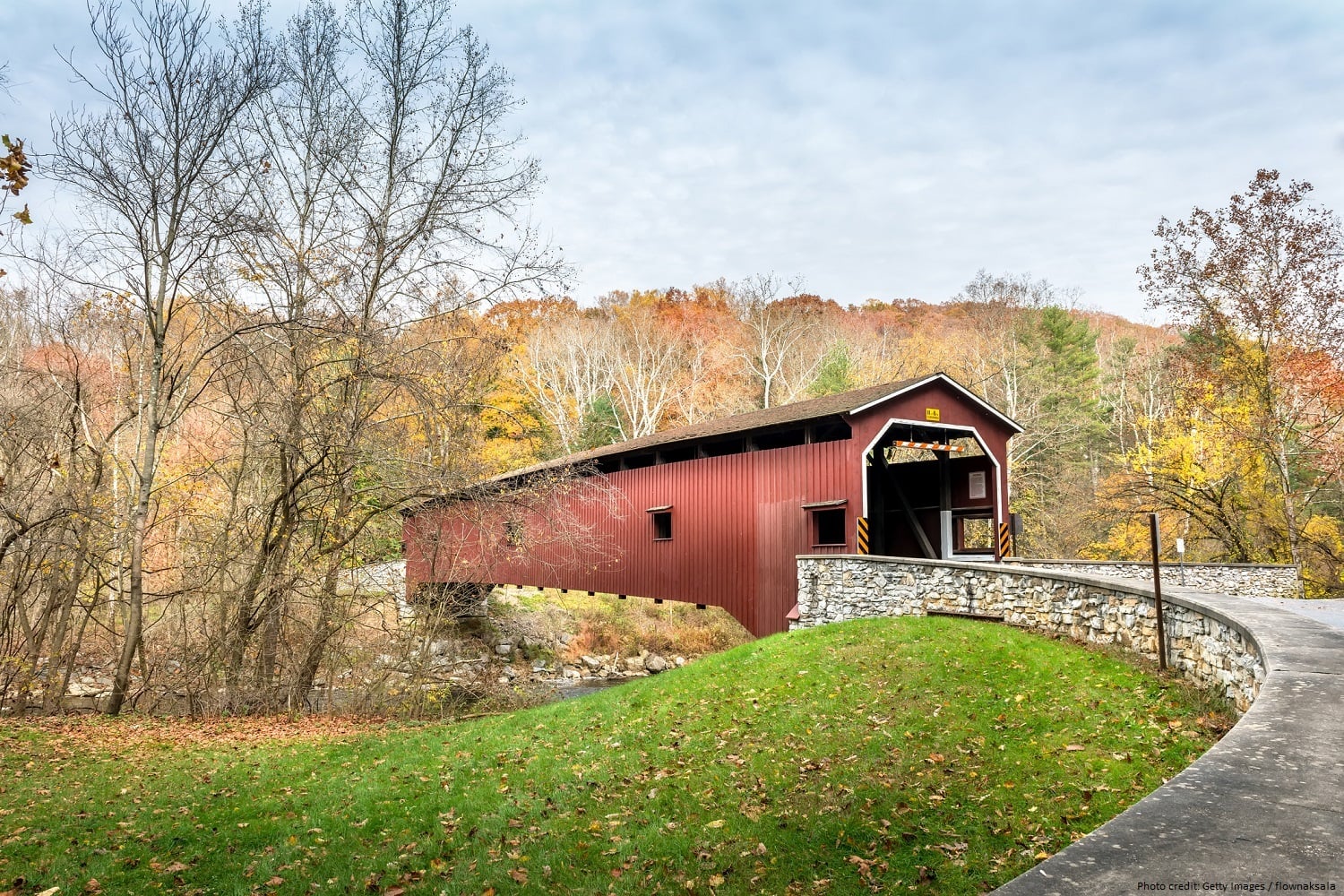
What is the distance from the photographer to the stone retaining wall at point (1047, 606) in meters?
6.62

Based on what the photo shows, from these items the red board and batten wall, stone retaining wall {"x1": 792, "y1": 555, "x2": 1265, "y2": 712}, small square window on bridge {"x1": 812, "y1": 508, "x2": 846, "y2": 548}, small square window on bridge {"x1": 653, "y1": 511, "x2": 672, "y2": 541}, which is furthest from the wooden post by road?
small square window on bridge {"x1": 653, "y1": 511, "x2": 672, "y2": 541}

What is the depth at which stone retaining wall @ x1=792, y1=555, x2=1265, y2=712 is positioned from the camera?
6621 mm

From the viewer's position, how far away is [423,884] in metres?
4.80

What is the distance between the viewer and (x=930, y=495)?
1834 centimetres

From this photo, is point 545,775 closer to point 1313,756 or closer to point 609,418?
point 1313,756

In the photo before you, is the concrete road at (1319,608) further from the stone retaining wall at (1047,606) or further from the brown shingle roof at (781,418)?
the brown shingle roof at (781,418)

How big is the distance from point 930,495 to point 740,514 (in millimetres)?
4939

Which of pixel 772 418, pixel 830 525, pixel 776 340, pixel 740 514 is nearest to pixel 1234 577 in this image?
pixel 830 525

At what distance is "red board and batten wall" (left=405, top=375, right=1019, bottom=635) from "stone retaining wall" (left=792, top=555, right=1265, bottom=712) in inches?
42.8

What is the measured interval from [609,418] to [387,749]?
2427cm

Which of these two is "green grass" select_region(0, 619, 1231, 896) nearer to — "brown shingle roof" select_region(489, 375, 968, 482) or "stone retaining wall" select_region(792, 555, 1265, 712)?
"stone retaining wall" select_region(792, 555, 1265, 712)

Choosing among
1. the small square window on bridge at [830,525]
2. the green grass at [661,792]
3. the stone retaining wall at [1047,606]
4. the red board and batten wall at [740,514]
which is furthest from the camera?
the small square window on bridge at [830,525]

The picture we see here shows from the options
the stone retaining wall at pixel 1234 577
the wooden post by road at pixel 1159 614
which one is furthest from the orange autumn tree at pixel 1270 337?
the wooden post by road at pixel 1159 614

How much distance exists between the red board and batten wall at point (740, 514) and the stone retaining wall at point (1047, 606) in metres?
1.09
